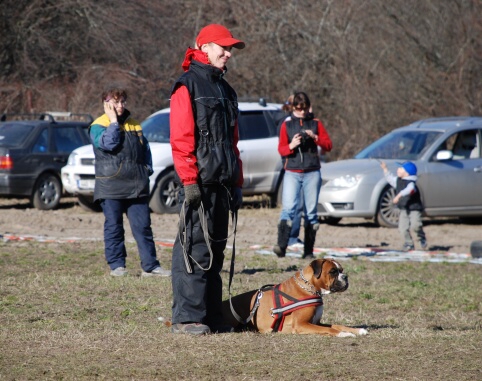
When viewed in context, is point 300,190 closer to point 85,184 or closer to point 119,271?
point 119,271

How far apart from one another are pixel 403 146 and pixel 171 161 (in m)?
4.12

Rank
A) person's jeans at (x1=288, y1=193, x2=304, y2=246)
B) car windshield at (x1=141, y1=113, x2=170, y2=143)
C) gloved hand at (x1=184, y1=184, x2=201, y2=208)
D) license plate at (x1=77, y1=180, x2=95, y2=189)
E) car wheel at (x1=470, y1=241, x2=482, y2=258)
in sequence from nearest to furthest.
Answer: gloved hand at (x1=184, y1=184, x2=201, y2=208) → person's jeans at (x1=288, y1=193, x2=304, y2=246) → car wheel at (x1=470, y1=241, x2=482, y2=258) → license plate at (x1=77, y1=180, x2=95, y2=189) → car windshield at (x1=141, y1=113, x2=170, y2=143)

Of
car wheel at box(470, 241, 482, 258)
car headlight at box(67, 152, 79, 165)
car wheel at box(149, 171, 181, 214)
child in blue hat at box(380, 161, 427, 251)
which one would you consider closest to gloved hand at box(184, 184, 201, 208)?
car wheel at box(470, 241, 482, 258)

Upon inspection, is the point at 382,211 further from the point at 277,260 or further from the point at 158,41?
the point at 158,41

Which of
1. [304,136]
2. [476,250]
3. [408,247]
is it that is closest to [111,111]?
[304,136]

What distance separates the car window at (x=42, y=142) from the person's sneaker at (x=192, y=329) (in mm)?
11813

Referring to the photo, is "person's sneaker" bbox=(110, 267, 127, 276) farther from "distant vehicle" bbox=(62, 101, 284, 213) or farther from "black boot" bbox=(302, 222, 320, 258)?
"distant vehicle" bbox=(62, 101, 284, 213)

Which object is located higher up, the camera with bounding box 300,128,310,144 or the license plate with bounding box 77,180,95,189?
the camera with bounding box 300,128,310,144

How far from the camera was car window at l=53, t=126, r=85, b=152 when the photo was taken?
18.2m

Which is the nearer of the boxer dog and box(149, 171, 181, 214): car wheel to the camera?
the boxer dog

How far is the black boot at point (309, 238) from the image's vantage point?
1104 cm

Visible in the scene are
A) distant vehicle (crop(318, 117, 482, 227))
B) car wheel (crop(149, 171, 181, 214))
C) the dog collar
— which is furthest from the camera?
car wheel (crop(149, 171, 181, 214))

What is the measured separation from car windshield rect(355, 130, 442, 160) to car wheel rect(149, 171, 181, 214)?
3400 mm

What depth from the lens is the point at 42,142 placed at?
17938 millimetres
